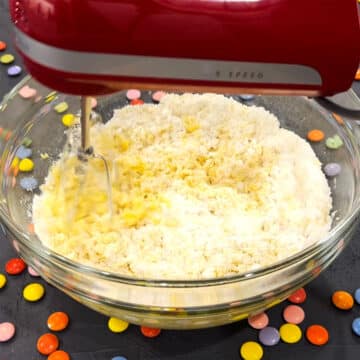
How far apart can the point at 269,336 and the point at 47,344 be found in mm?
313

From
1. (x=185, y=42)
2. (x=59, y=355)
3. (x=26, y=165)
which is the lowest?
(x=59, y=355)

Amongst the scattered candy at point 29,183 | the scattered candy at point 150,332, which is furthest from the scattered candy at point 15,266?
the scattered candy at point 150,332

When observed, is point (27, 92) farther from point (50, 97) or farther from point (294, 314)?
point (294, 314)

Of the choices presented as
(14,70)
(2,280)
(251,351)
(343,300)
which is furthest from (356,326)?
(14,70)

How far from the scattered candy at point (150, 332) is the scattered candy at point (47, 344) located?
12cm

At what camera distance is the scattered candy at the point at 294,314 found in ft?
2.78

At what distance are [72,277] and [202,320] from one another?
179 millimetres

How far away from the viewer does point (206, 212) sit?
0.88m

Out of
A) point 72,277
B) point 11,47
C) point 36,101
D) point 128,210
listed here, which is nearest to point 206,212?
point 128,210

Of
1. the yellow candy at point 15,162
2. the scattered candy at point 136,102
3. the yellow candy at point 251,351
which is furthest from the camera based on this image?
the scattered candy at point 136,102

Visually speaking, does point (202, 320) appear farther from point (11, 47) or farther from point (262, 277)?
point (11, 47)

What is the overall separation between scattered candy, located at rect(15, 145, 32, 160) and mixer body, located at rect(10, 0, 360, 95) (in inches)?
13.8

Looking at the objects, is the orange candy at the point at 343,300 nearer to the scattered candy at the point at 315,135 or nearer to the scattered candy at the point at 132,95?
the scattered candy at the point at 315,135

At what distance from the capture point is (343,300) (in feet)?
2.85
